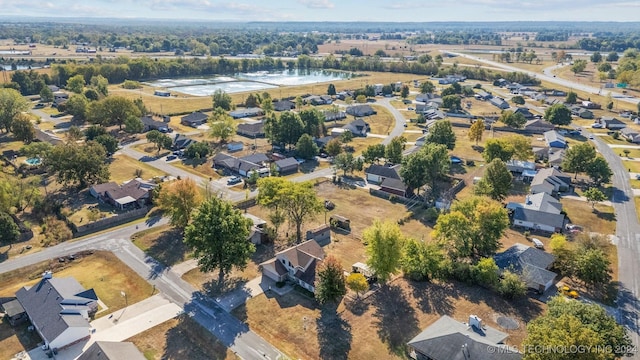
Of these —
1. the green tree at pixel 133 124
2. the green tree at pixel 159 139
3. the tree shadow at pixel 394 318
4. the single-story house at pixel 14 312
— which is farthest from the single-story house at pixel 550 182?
the green tree at pixel 133 124

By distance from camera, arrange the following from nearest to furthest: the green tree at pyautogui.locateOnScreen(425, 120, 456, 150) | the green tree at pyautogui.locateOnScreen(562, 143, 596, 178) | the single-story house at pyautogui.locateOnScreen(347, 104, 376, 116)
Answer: the green tree at pyautogui.locateOnScreen(562, 143, 596, 178) < the green tree at pyautogui.locateOnScreen(425, 120, 456, 150) < the single-story house at pyautogui.locateOnScreen(347, 104, 376, 116)

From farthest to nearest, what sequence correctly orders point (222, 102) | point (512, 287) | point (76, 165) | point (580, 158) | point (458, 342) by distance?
1. point (222, 102)
2. point (580, 158)
3. point (76, 165)
4. point (512, 287)
5. point (458, 342)

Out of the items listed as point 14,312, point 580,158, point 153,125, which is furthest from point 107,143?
point 580,158

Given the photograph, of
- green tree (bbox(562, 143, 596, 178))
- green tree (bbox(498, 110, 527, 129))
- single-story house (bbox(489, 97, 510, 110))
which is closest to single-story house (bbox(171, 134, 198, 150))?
green tree (bbox(562, 143, 596, 178))

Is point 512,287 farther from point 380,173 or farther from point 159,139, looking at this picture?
point 159,139

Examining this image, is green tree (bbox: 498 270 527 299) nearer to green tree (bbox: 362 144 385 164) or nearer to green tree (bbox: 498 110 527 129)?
green tree (bbox: 362 144 385 164)

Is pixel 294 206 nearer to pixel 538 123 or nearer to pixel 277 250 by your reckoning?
pixel 277 250
